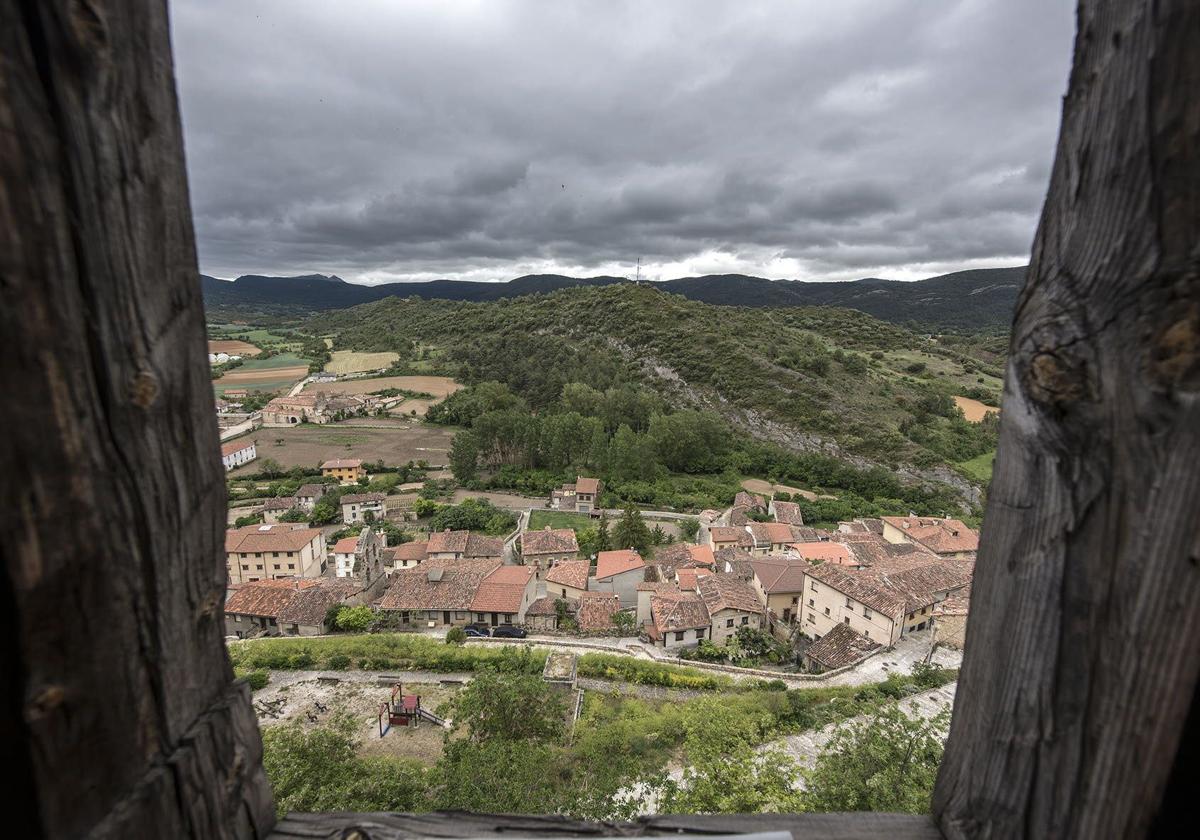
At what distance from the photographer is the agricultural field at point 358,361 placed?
9138 centimetres

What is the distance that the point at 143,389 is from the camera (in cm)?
89

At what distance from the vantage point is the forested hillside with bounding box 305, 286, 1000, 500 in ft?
176

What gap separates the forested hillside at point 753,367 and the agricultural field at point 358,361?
3878 mm

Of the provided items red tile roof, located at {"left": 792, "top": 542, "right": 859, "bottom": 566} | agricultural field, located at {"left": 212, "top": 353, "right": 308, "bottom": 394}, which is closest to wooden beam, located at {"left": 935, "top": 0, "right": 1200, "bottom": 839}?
red tile roof, located at {"left": 792, "top": 542, "right": 859, "bottom": 566}

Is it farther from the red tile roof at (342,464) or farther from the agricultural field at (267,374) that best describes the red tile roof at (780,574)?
the agricultural field at (267,374)

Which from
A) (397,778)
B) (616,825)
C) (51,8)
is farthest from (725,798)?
(51,8)

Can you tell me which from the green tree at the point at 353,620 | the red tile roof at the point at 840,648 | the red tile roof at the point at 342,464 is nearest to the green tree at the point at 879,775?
the red tile roof at the point at 840,648

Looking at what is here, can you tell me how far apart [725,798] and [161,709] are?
8.88 meters

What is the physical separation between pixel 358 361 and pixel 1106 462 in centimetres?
10620

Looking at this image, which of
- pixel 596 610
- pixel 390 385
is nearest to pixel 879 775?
pixel 596 610

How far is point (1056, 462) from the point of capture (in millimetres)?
928

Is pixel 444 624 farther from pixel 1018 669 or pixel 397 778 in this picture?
pixel 1018 669

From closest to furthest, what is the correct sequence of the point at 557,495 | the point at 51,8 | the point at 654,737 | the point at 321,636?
the point at 51,8 → the point at 654,737 → the point at 321,636 → the point at 557,495

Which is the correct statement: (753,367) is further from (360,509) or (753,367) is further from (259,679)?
(259,679)
